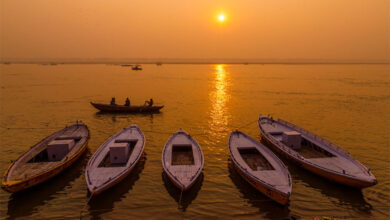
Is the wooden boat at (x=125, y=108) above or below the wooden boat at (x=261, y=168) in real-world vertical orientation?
above

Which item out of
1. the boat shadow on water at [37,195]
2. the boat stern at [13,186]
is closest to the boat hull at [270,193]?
the boat shadow on water at [37,195]

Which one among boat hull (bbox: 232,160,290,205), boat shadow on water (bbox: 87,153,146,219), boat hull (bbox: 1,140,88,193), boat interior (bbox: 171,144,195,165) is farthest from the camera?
boat interior (bbox: 171,144,195,165)

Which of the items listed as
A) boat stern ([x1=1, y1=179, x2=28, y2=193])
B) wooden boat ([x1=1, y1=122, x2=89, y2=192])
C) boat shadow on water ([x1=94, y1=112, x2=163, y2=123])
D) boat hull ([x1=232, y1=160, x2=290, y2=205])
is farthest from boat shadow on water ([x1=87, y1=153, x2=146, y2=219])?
boat shadow on water ([x1=94, y1=112, x2=163, y2=123])

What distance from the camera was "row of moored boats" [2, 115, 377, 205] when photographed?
14.6 m

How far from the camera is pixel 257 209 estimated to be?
46.5ft

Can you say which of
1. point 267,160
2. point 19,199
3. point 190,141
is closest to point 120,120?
point 190,141

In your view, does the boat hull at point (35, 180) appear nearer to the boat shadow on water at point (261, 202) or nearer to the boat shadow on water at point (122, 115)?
the boat shadow on water at point (261, 202)

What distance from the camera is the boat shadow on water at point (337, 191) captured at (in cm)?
1450

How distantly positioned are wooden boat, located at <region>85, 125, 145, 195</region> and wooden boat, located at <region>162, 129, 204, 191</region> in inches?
110

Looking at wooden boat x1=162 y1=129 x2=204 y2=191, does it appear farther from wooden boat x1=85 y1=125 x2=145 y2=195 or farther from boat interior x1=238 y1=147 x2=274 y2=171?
boat interior x1=238 y1=147 x2=274 y2=171

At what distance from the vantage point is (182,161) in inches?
728

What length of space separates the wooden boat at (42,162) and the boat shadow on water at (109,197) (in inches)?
146

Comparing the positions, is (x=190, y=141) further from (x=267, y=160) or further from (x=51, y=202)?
(x=51, y=202)

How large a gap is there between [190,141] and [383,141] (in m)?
24.2
